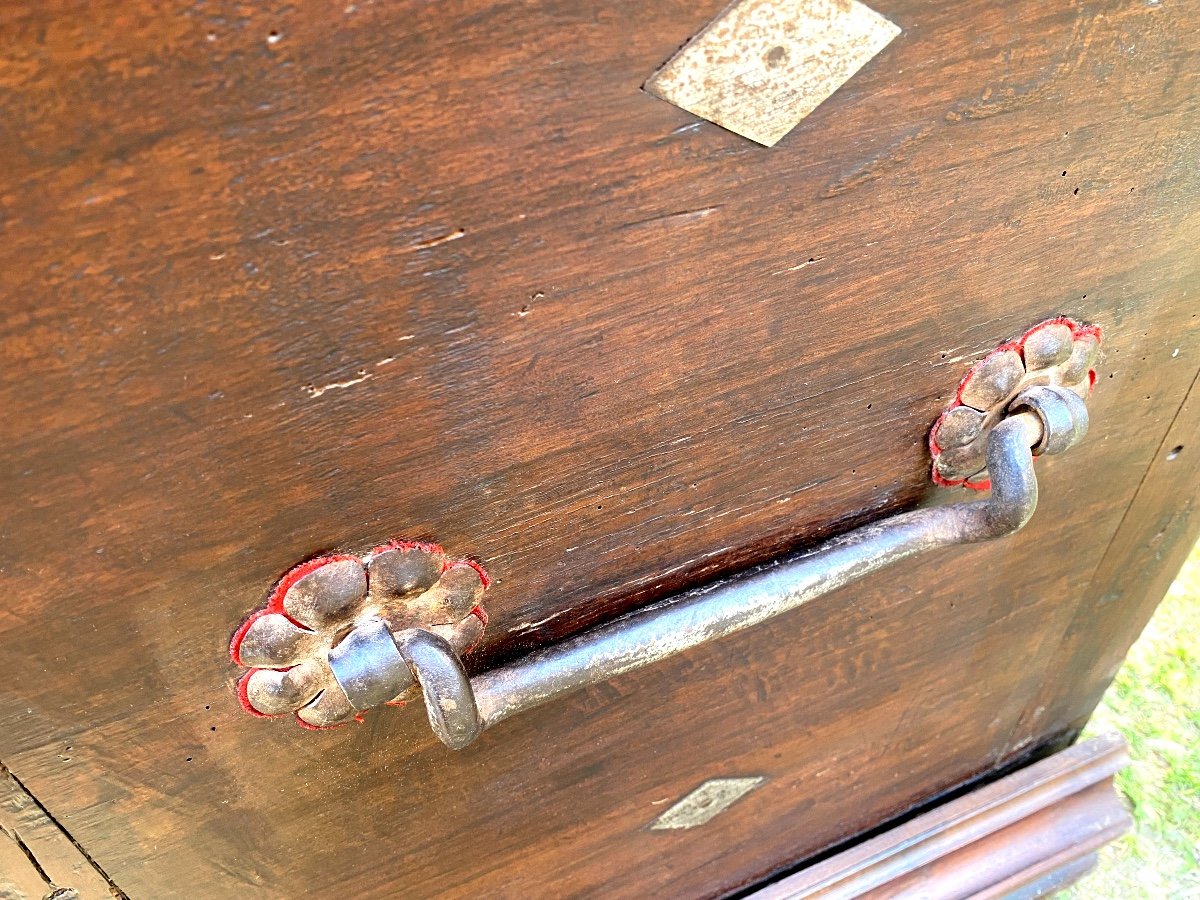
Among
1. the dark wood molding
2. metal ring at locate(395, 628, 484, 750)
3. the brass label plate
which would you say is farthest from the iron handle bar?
the dark wood molding

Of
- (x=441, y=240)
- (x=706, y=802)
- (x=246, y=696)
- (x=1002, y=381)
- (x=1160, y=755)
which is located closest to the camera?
(x=441, y=240)

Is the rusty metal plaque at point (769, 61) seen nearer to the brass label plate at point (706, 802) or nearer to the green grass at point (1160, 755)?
the brass label plate at point (706, 802)

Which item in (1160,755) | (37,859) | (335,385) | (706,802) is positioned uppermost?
(335,385)

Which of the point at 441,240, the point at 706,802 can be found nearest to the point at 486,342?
the point at 441,240

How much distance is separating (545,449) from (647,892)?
524mm

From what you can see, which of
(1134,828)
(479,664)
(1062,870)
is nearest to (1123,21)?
(479,664)

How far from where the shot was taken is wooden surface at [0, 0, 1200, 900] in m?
0.32

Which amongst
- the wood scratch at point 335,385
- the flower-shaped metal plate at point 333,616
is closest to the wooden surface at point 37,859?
the flower-shaped metal plate at point 333,616

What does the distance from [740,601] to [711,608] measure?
0.02 metres

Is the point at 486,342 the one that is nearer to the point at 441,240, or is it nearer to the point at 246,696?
the point at 441,240

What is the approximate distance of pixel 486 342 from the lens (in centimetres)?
40

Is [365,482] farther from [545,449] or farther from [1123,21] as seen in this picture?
[1123,21]

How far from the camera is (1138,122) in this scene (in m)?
0.48

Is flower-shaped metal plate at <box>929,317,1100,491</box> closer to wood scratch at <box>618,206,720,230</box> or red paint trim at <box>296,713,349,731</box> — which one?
wood scratch at <box>618,206,720,230</box>
